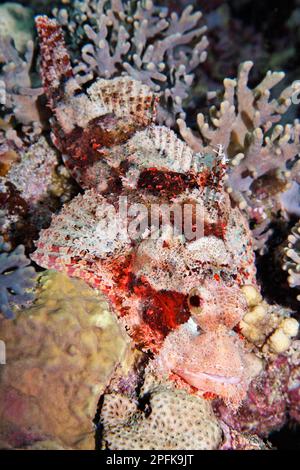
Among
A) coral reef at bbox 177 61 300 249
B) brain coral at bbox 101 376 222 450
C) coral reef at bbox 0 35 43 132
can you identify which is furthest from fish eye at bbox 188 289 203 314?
coral reef at bbox 0 35 43 132

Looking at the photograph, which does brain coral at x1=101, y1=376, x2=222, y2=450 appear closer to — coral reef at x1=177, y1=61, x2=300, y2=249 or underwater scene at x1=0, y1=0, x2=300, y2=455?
underwater scene at x1=0, y1=0, x2=300, y2=455

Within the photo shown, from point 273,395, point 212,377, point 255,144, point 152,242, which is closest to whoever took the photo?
point 212,377

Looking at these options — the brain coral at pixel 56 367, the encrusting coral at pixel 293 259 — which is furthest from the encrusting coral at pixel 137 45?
the brain coral at pixel 56 367

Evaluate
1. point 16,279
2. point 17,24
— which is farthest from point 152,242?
point 17,24

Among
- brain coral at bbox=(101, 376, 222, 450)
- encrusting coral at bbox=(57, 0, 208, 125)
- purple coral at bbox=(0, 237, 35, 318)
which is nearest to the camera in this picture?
brain coral at bbox=(101, 376, 222, 450)

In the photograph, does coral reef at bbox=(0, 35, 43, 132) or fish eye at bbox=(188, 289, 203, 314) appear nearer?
fish eye at bbox=(188, 289, 203, 314)

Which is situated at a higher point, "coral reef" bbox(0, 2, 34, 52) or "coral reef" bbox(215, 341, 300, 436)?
"coral reef" bbox(0, 2, 34, 52)

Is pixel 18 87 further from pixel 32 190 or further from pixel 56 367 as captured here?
pixel 56 367
